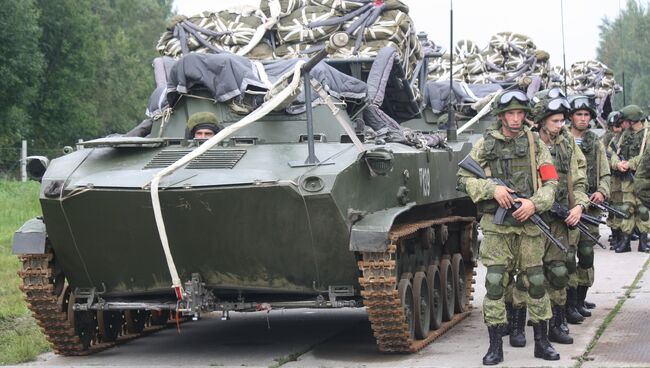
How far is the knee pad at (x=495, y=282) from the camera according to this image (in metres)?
9.15

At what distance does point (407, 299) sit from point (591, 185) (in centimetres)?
272

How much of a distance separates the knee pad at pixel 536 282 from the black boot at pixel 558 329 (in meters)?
0.75

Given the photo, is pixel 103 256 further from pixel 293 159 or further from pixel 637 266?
pixel 637 266

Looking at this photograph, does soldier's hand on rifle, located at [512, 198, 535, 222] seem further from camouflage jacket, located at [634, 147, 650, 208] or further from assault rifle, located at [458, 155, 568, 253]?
camouflage jacket, located at [634, 147, 650, 208]

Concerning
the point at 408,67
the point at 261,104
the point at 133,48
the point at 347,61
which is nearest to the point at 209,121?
the point at 261,104

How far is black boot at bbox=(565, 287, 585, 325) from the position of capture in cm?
1116

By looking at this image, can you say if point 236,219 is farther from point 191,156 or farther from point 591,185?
point 591,185

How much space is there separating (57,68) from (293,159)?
3838 centimetres

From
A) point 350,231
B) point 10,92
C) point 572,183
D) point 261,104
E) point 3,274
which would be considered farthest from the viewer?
point 10,92

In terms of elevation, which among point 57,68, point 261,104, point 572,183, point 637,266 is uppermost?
point 57,68

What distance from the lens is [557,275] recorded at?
31.9 feet

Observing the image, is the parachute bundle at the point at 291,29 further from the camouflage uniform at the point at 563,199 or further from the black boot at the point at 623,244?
the black boot at the point at 623,244

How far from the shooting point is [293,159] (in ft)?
31.0

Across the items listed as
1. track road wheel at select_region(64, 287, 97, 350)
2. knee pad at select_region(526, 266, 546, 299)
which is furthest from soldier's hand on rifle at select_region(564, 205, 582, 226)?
track road wheel at select_region(64, 287, 97, 350)
